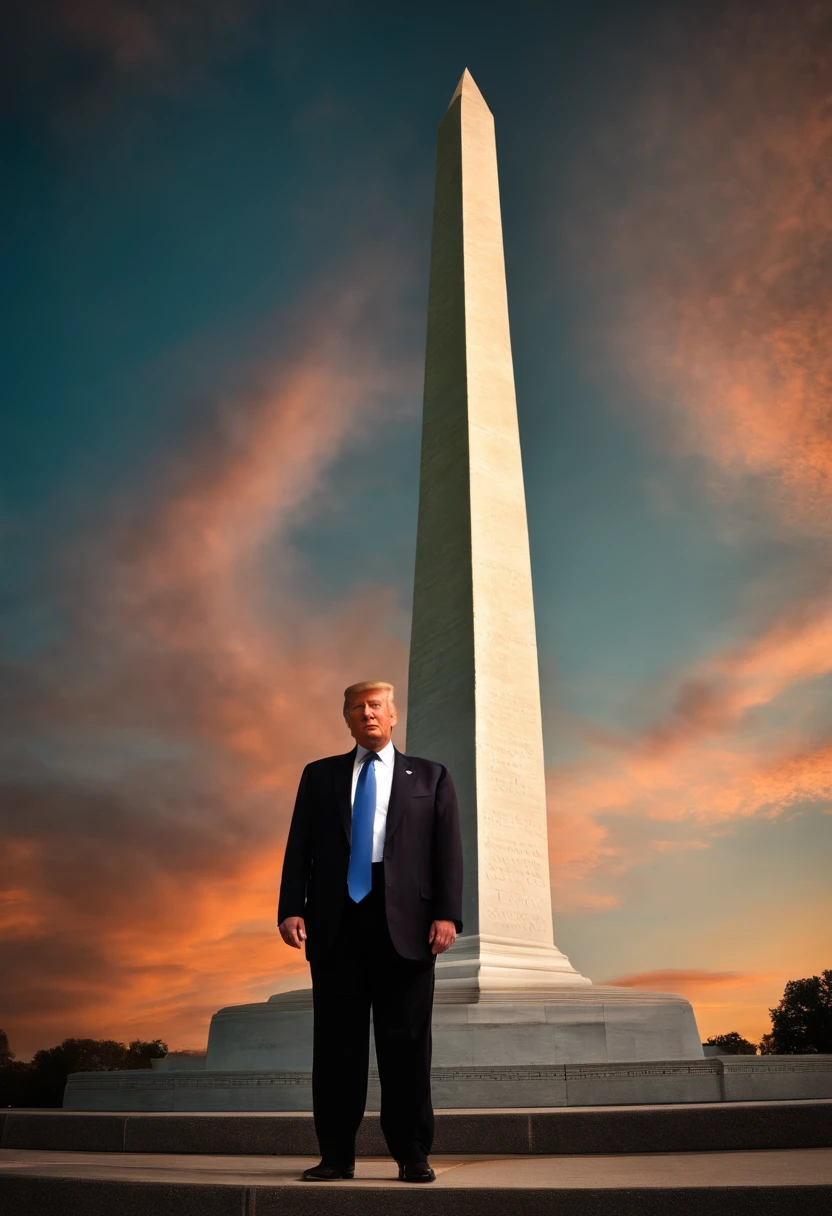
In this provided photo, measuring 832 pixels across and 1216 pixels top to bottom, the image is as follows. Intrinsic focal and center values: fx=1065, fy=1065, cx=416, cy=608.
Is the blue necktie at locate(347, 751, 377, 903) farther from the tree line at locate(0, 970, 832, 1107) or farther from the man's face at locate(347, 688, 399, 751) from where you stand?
the tree line at locate(0, 970, 832, 1107)

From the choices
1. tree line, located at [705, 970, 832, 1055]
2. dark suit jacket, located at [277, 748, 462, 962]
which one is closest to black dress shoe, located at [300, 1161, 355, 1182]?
dark suit jacket, located at [277, 748, 462, 962]

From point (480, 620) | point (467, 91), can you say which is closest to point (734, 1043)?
point (480, 620)

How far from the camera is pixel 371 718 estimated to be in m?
4.95

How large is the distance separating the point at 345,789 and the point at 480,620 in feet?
29.8

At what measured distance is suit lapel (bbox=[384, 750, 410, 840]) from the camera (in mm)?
4770

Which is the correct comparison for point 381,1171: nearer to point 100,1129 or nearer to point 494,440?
point 100,1129

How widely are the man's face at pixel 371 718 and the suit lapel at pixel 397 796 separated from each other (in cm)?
12

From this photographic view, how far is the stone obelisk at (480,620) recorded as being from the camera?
12.5 meters

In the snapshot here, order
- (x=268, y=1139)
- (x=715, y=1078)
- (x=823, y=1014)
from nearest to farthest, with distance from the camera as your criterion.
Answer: (x=268, y=1139) → (x=715, y=1078) → (x=823, y=1014)

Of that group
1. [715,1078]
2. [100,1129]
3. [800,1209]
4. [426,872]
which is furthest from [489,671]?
[800,1209]

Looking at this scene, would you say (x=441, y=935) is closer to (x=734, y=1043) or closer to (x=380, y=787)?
(x=380, y=787)

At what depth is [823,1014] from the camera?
1079 inches

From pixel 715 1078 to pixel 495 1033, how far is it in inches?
90.0

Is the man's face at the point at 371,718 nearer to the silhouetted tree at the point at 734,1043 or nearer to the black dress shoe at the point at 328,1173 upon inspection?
the black dress shoe at the point at 328,1173
